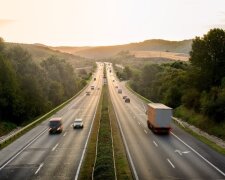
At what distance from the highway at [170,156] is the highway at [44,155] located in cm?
575

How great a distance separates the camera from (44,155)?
40.0 m

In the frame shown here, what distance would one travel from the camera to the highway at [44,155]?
32412mm

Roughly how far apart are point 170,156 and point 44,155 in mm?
13101

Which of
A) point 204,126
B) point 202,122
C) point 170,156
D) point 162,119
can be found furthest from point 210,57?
point 170,156

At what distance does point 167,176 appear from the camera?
30.9m

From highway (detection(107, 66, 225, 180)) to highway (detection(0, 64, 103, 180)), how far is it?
5745 millimetres

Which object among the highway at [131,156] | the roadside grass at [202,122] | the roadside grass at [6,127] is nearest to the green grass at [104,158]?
the highway at [131,156]

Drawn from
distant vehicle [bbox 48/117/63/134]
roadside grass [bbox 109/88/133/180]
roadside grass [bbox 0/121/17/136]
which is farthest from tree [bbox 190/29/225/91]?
roadside grass [bbox 0/121/17/136]

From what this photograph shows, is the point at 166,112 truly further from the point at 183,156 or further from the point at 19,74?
the point at 19,74

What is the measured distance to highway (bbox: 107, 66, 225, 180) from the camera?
31844 mm

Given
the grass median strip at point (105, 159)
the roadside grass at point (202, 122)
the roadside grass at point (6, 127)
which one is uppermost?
the grass median strip at point (105, 159)

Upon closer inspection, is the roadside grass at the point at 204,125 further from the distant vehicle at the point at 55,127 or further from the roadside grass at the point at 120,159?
the distant vehicle at the point at 55,127

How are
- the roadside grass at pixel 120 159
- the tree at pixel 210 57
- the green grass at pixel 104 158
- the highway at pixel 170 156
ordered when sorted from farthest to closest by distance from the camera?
the tree at pixel 210 57
the highway at pixel 170 156
the roadside grass at pixel 120 159
the green grass at pixel 104 158

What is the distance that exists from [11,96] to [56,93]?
36.6m
